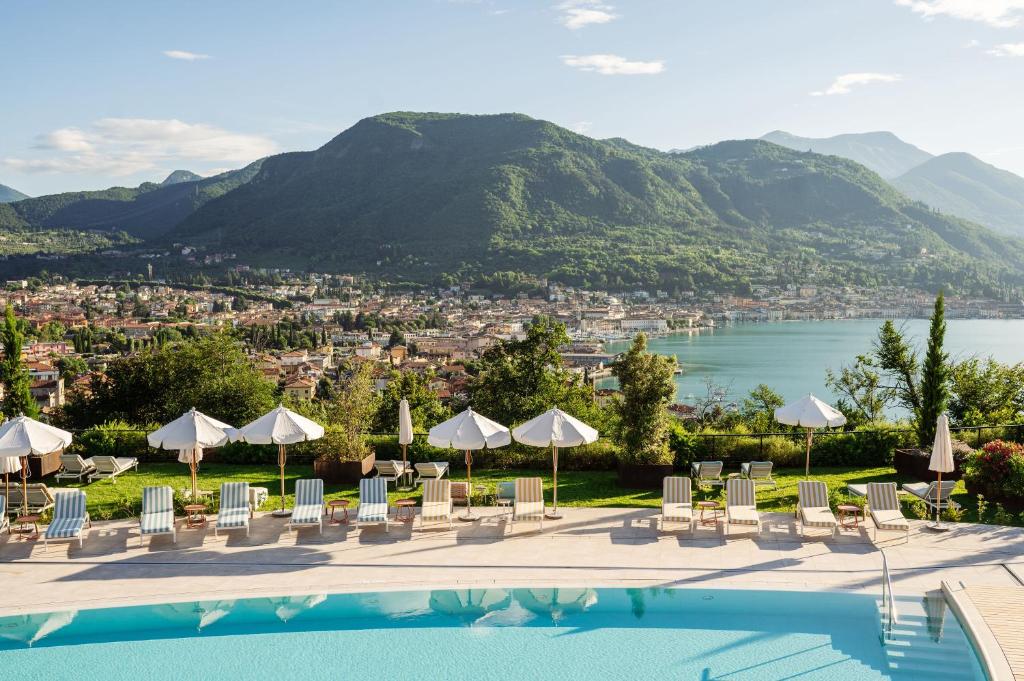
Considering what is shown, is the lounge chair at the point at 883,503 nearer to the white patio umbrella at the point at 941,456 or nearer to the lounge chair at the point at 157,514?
the white patio umbrella at the point at 941,456

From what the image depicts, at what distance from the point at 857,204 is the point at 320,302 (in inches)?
3759

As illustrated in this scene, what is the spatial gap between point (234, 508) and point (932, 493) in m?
8.37

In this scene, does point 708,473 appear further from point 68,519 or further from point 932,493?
point 68,519

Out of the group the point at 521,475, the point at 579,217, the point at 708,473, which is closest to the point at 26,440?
the point at 521,475

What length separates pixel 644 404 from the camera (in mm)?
11000

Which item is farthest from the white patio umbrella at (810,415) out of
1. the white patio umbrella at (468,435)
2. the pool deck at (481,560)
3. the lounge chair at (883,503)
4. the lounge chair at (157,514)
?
the lounge chair at (157,514)

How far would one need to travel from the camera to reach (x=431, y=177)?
140m

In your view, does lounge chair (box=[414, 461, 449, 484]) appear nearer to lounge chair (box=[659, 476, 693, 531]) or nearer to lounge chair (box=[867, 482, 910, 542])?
lounge chair (box=[659, 476, 693, 531])

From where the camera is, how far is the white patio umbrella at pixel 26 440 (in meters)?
9.05

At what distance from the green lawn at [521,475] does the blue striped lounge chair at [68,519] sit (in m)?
0.94

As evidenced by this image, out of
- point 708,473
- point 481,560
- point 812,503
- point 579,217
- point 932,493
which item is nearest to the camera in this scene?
point 481,560

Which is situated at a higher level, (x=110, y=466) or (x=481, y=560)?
(x=110, y=466)

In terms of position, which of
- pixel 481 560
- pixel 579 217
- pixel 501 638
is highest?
pixel 579 217

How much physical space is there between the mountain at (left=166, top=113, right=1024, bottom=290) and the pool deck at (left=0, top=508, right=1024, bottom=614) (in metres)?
104
